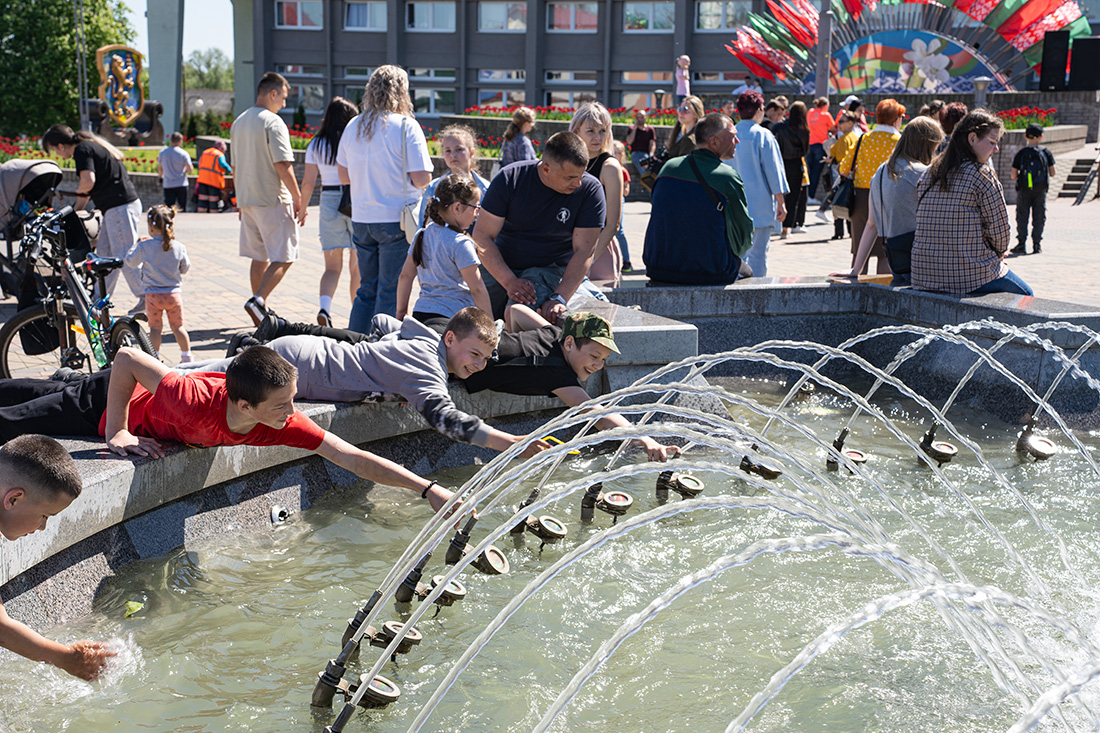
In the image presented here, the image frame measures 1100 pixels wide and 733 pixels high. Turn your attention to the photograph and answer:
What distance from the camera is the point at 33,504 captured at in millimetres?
3068

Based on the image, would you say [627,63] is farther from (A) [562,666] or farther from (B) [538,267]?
(A) [562,666]

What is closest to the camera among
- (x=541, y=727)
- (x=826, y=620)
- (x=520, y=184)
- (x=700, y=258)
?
(x=541, y=727)

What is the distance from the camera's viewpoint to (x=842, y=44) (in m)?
36.2

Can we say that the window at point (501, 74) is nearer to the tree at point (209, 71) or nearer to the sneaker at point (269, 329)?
the sneaker at point (269, 329)

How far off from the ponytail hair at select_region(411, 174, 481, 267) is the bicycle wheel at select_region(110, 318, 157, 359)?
5.42 ft

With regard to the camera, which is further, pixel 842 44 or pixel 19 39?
pixel 19 39

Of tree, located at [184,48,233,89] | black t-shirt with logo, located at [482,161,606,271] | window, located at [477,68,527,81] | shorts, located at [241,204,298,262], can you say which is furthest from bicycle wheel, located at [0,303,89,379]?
tree, located at [184,48,233,89]

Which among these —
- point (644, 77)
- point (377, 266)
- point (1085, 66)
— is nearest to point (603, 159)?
point (377, 266)

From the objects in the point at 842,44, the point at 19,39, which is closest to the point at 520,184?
the point at 842,44

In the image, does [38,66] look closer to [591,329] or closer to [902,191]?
[902,191]

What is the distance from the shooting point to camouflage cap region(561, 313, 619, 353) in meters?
5.30

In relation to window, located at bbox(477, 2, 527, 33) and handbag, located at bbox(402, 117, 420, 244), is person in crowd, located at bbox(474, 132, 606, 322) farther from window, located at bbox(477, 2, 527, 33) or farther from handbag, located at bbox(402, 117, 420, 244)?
window, located at bbox(477, 2, 527, 33)

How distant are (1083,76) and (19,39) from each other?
42.6 meters

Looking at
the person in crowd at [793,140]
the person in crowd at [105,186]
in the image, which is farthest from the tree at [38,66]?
the person in crowd at [105,186]
